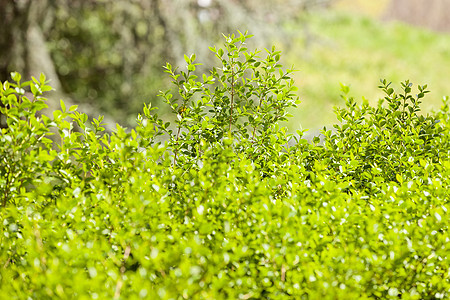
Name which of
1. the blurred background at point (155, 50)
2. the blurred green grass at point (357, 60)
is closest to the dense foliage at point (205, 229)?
the blurred background at point (155, 50)

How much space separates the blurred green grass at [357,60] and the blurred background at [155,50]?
3cm

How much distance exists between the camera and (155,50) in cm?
559

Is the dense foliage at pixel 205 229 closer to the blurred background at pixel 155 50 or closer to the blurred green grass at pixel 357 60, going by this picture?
the blurred background at pixel 155 50

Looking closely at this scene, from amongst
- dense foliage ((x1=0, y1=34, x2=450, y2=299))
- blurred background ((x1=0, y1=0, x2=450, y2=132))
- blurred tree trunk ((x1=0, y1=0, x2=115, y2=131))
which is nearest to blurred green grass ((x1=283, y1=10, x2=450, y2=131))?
blurred background ((x1=0, y1=0, x2=450, y2=132))

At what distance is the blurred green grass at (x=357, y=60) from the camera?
8695 mm

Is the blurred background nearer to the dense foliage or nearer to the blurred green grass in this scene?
the blurred green grass

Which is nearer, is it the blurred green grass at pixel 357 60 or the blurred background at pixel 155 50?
the blurred background at pixel 155 50

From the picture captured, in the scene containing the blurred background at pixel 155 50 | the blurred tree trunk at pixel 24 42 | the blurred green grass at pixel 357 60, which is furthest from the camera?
the blurred green grass at pixel 357 60

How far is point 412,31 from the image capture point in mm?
13523

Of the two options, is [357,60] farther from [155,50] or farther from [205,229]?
[205,229]

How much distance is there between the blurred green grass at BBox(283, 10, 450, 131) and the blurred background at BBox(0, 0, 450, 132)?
29 millimetres

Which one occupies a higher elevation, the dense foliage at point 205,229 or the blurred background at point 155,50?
the blurred background at point 155,50

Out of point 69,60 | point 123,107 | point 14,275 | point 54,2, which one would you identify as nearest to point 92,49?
point 69,60

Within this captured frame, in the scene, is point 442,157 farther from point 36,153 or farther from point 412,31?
point 412,31
